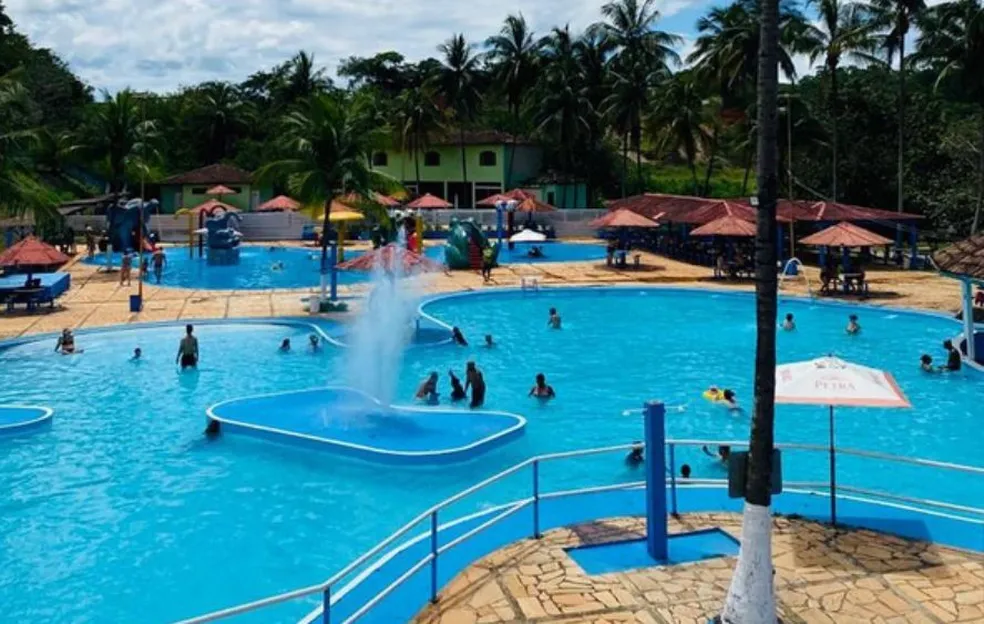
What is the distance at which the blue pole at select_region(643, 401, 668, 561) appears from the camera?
31.8ft

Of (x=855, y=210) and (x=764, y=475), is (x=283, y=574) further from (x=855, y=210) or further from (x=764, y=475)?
(x=855, y=210)

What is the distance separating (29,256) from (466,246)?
18.0 meters

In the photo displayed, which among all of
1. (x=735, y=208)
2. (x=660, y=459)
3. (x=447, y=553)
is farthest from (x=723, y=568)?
(x=735, y=208)

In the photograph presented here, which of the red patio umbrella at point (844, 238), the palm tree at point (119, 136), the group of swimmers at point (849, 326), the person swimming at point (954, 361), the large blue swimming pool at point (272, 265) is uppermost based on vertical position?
the palm tree at point (119, 136)

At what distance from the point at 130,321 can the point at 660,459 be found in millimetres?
22273

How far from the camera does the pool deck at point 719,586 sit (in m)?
8.41

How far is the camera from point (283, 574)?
11.7m

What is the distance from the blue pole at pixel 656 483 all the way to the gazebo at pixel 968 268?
42.6 feet

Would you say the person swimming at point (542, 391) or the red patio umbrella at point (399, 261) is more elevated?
the red patio umbrella at point (399, 261)

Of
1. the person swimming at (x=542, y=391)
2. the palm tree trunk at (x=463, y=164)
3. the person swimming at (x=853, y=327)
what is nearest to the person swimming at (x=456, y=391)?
the person swimming at (x=542, y=391)

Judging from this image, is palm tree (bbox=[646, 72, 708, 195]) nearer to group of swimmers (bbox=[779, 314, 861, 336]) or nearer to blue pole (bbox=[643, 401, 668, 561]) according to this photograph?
group of swimmers (bbox=[779, 314, 861, 336])

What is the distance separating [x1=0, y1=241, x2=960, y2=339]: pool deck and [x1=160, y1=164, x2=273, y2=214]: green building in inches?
788

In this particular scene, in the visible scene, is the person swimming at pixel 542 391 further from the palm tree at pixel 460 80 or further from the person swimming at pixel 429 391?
the palm tree at pixel 460 80

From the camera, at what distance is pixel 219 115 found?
7262 centimetres
